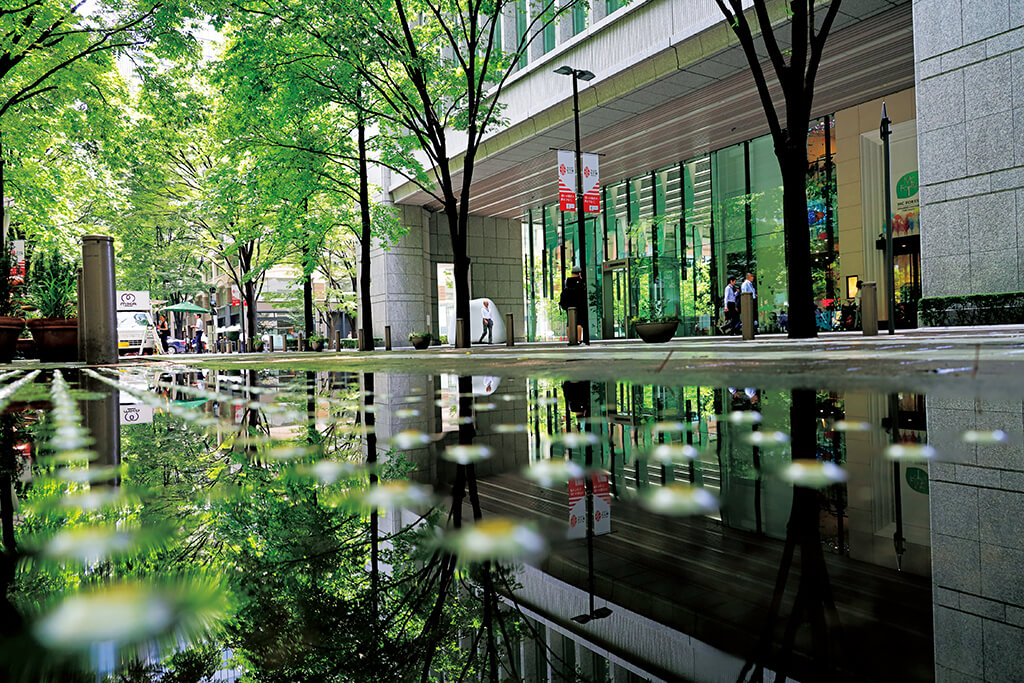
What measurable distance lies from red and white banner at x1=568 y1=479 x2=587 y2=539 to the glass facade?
19.2 metres

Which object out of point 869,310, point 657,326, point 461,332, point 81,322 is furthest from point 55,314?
point 869,310

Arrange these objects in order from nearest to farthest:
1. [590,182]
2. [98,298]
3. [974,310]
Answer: [98,298] → [974,310] → [590,182]

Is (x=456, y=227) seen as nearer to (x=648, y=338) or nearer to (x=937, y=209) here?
(x=648, y=338)

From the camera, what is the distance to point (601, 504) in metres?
1.44

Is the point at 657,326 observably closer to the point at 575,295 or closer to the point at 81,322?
the point at 575,295

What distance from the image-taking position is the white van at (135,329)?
79.6 ft

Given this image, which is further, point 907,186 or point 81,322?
point 907,186

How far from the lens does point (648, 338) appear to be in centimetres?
1692

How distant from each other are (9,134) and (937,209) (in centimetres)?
2352

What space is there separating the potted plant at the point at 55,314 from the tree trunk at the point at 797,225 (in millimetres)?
13296

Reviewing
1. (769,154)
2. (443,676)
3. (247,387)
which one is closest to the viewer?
(443,676)

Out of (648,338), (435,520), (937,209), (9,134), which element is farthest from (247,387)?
(9,134)

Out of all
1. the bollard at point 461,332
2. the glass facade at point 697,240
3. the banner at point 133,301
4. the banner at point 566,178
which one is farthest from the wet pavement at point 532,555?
the banner at point 133,301

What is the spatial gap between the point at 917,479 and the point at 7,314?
16648mm
